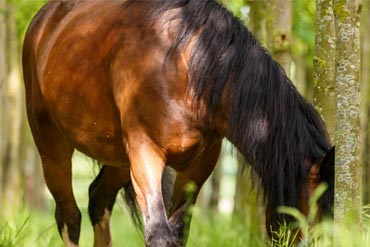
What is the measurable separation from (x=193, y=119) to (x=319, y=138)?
89cm

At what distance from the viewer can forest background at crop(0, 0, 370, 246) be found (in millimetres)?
8047

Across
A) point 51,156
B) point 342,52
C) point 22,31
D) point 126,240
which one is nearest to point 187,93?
point 342,52

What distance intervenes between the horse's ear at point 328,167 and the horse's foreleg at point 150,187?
1.15 metres

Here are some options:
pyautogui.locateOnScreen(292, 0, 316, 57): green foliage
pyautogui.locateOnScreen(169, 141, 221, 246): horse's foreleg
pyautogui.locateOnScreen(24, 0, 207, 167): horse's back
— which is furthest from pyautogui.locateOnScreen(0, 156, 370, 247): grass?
pyautogui.locateOnScreen(292, 0, 316, 57): green foliage

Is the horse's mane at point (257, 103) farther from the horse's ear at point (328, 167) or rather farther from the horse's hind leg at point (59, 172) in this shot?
the horse's hind leg at point (59, 172)

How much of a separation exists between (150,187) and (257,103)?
0.95 m

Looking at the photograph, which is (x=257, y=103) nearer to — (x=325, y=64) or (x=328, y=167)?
(x=328, y=167)

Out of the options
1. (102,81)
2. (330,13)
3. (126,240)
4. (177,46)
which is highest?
(330,13)

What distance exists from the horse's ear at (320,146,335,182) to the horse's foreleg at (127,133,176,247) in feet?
3.79

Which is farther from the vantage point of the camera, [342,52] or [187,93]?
[187,93]

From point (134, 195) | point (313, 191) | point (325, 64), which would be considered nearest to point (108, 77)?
point (325, 64)

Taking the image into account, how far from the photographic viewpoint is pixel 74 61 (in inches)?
313

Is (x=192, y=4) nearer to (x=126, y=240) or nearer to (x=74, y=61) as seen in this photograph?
(x=74, y=61)

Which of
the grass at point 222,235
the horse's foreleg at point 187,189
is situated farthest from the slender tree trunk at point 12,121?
the horse's foreleg at point 187,189
